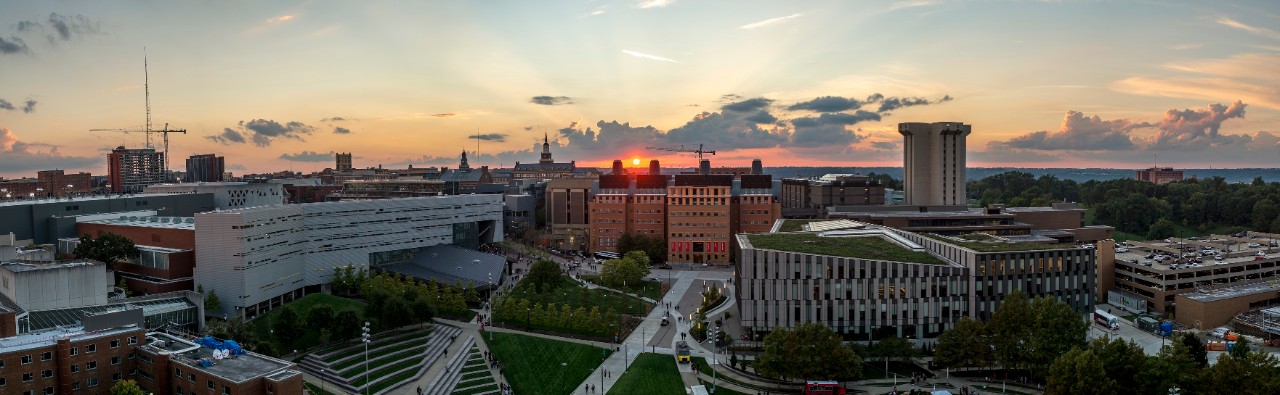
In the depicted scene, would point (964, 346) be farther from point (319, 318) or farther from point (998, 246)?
point (319, 318)

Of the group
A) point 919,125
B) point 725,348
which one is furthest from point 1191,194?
point 725,348

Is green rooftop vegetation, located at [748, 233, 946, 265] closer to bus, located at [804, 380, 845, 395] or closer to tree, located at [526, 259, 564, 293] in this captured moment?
bus, located at [804, 380, 845, 395]

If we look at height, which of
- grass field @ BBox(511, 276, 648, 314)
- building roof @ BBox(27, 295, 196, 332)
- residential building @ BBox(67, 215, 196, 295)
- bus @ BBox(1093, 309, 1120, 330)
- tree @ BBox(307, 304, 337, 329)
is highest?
residential building @ BBox(67, 215, 196, 295)

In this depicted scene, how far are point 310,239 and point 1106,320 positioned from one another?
93.7 metres

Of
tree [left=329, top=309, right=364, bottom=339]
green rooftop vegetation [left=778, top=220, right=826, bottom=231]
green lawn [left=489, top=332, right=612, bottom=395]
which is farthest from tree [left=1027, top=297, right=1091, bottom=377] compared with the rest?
tree [left=329, top=309, right=364, bottom=339]

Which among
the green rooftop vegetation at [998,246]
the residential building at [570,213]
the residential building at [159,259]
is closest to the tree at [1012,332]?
the green rooftop vegetation at [998,246]

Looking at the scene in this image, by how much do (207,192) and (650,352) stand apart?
94.3m

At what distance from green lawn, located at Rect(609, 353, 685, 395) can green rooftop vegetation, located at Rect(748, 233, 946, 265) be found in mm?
16158

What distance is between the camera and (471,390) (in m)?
64.9

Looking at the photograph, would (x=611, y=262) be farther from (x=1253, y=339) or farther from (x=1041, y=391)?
(x=1253, y=339)

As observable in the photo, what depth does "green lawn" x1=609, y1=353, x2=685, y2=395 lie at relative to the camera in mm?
64312

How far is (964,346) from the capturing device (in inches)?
2511

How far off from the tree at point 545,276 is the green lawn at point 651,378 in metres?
26.1

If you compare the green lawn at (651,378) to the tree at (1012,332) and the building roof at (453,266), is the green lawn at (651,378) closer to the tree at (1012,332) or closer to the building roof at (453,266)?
the tree at (1012,332)
